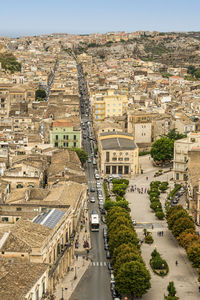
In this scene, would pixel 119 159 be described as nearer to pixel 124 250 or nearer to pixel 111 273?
pixel 111 273

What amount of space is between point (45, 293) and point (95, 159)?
1853 inches

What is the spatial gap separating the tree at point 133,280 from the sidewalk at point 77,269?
172 inches

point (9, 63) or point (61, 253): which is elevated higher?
point (9, 63)

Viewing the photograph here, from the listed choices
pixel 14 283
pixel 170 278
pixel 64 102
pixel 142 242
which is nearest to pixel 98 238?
pixel 142 242

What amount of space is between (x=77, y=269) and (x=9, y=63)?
13531cm

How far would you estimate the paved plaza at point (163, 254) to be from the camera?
4122 centimetres

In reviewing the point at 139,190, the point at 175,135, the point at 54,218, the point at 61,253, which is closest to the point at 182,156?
the point at 139,190

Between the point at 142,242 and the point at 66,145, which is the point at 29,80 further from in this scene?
the point at 142,242

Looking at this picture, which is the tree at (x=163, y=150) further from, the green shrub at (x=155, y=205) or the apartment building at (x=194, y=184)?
the green shrub at (x=155, y=205)

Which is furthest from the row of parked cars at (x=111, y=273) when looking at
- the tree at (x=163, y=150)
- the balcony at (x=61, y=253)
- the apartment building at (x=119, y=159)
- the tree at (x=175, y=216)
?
the tree at (x=163, y=150)

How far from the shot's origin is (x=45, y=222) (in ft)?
135

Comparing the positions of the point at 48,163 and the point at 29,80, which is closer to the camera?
the point at 48,163

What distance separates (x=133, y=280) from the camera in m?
38.7

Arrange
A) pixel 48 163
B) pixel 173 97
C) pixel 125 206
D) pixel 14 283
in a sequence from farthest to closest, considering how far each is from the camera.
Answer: pixel 173 97 < pixel 48 163 < pixel 125 206 < pixel 14 283
